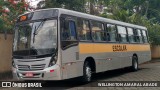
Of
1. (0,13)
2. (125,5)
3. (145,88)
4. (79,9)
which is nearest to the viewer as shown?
(145,88)

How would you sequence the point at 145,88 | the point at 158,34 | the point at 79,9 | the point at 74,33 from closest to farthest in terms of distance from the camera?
1. the point at 145,88
2. the point at 74,33
3. the point at 79,9
4. the point at 158,34

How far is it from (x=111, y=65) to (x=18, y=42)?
563cm

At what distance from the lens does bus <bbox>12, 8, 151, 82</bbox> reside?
11477mm

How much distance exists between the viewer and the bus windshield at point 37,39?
11.6 metres

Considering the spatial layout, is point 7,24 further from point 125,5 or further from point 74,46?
point 125,5

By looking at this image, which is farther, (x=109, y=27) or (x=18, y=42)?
(x=109, y=27)

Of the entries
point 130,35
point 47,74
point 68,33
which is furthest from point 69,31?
point 130,35

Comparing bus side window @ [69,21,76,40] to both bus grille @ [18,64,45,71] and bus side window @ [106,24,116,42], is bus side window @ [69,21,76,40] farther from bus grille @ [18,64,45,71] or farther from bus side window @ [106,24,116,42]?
bus side window @ [106,24,116,42]

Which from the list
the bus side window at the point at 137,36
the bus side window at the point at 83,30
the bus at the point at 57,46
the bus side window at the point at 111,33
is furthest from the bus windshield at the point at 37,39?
the bus side window at the point at 137,36

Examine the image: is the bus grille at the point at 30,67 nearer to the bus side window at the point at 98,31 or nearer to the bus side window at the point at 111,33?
the bus side window at the point at 98,31

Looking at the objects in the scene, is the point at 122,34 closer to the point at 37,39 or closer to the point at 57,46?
the point at 57,46

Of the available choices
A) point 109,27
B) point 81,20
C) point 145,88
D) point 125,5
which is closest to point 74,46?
point 81,20

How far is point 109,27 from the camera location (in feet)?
53.3

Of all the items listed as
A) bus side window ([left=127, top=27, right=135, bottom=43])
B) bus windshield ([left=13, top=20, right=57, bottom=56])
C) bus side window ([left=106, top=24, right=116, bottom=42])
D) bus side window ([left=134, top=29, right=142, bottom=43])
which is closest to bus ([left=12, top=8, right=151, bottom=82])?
bus windshield ([left=13, top=20, right=57, bottom=56])
